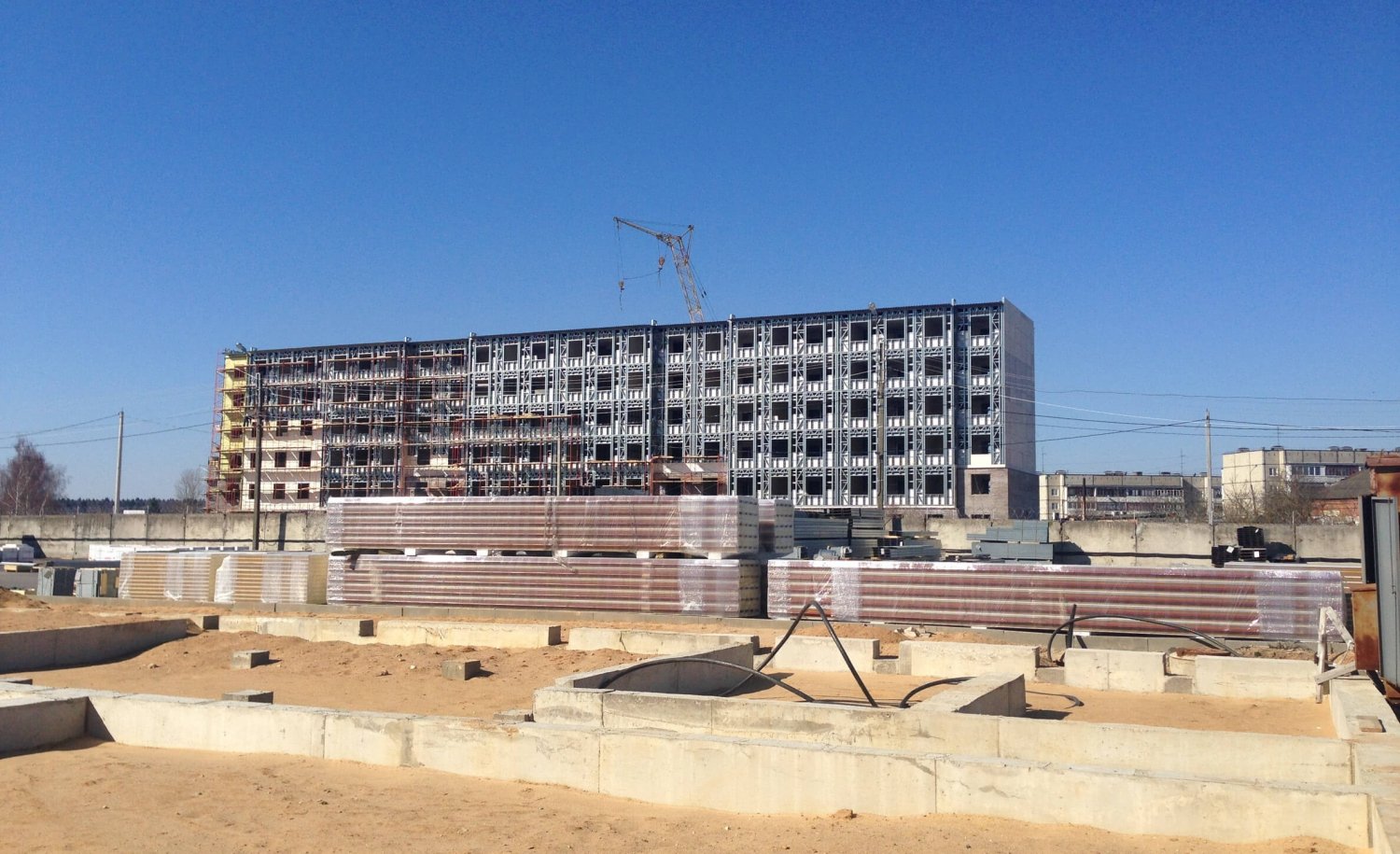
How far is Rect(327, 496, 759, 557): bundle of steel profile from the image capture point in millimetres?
22408

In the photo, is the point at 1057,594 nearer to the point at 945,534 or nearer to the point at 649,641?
the point at 649,641

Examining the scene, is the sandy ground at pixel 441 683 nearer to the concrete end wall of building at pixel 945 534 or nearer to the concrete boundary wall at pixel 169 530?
the concrete end wall of building at pixel 945 534

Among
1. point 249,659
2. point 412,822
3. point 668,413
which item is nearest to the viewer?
point 412,822

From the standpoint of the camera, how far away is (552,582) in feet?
78.0

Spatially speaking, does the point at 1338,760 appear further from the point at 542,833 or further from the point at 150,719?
the point at 150,719

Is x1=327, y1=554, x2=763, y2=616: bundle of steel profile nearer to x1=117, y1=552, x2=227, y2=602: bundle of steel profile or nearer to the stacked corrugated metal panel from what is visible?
the stacked corrugated metal panel

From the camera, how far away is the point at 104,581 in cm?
3136

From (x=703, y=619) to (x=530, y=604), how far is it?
4.26 meters

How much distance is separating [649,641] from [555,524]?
258 inches

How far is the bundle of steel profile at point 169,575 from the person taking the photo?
2844 cm

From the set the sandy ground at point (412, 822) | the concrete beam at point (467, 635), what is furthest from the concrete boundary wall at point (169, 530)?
the sandy ground at point (412, 822)

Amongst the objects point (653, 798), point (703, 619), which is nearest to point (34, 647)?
point (703, 619)

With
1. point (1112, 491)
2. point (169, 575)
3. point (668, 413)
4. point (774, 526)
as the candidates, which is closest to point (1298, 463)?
point (1112, 491)

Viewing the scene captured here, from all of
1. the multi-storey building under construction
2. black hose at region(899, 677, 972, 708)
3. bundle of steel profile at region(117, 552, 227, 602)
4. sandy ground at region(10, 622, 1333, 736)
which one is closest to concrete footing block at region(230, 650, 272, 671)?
sandy ground at region(10, 622, 1333, 736)
